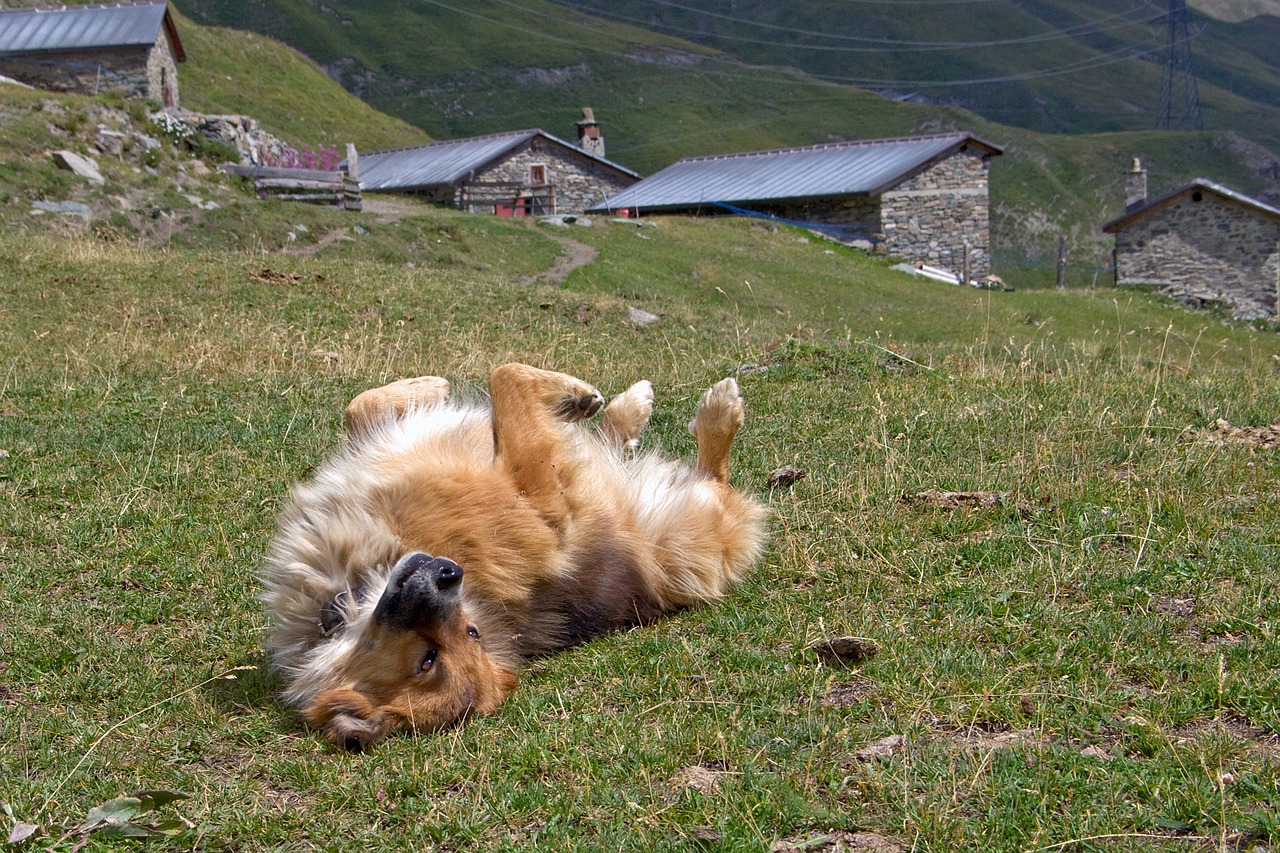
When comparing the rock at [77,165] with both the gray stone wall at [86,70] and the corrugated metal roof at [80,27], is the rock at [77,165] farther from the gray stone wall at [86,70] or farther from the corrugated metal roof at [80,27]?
the corrugated metal roof at [80,27]

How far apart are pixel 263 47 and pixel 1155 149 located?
75.1m

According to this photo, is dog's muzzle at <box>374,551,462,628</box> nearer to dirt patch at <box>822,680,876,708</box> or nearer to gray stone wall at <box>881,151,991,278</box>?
dirt patch at <box>822,680,876,708</box>

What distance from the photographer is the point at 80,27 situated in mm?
37312

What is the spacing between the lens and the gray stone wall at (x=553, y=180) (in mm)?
43875

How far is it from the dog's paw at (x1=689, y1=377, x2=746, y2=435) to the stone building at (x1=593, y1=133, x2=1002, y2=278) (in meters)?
36.5

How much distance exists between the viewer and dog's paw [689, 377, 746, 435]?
5637 mm

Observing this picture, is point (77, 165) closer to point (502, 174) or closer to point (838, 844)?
point (502, 174)

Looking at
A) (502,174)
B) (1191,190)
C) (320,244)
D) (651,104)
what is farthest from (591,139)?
(651,104)

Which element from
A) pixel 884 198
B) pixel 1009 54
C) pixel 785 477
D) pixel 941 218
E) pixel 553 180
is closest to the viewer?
pixel 785 477

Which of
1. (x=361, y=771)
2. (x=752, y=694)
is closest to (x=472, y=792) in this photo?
(x=361, y=771)

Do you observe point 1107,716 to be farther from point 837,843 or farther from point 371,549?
point 371,549

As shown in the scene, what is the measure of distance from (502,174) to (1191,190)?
2790cm

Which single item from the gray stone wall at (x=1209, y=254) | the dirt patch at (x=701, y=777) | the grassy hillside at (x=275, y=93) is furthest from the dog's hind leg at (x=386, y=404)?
the grassy hillside at (x=275, y=93)

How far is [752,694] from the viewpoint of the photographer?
392 centimetres
